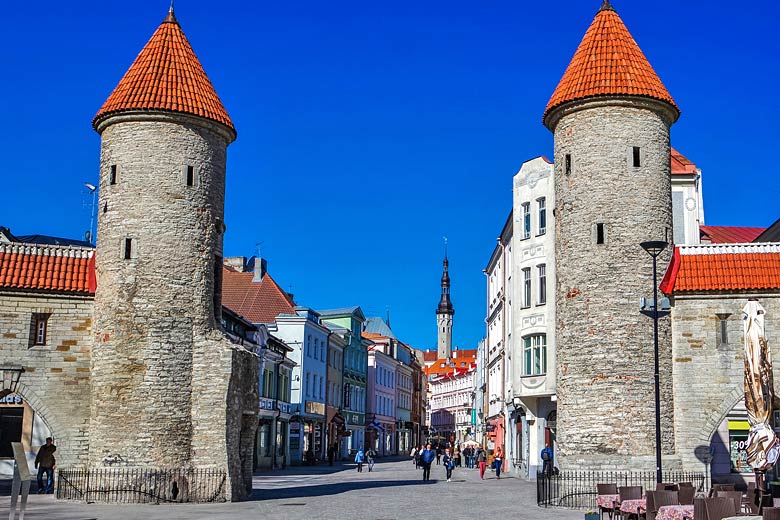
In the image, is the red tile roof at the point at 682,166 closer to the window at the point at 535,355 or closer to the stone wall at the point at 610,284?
the window at the point at 535,355

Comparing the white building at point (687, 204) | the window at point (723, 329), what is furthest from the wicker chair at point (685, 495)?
the white building at point (687, 204)

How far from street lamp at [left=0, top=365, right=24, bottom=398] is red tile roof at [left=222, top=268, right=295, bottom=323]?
31.7m

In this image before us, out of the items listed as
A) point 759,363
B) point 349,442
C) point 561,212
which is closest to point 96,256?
point 561,212

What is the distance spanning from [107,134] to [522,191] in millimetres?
20671

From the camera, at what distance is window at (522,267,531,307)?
135 ft

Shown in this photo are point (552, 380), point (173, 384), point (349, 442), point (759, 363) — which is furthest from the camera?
point (349, 442)

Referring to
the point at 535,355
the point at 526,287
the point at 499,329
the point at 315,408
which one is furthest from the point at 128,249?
the point at 315,408

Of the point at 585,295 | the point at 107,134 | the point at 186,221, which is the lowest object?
the point at 585,295

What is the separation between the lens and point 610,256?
27109 millimetres

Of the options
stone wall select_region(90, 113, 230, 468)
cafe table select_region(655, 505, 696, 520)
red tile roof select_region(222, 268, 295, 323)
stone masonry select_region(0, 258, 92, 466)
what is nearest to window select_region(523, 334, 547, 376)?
stone wall select_region(90, 113, 230, 468)

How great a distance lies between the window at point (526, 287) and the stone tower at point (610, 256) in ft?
42.0

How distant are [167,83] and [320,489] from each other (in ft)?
48.1

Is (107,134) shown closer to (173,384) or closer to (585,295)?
(173,384)

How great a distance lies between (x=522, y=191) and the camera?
42.1 m
